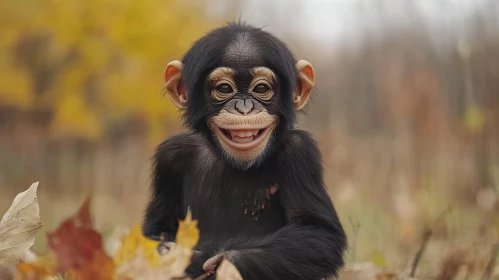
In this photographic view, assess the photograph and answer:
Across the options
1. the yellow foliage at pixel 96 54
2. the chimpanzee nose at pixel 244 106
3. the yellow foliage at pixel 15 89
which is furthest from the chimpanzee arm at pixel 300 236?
the yellow foliage at pixel 15 89

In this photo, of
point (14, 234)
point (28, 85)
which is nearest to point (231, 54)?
point (14, 234)

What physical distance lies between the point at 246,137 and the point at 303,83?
0.56 m

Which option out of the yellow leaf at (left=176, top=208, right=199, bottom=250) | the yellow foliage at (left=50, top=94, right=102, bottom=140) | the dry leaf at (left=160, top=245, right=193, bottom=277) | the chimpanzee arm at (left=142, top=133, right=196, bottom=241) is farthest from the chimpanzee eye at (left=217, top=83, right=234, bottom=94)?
the yellow foliage at (left=50, top=94, right=102, bottom=140)

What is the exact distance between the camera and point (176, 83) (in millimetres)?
3980

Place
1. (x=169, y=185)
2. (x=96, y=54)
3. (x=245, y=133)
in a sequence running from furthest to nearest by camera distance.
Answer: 1. (x=96, y=54)
2. (x=169, y=185)
3. (x=245, y=133)

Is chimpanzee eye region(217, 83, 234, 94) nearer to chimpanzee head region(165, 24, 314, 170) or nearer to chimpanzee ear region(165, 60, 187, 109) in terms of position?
chimpanzee head region(165, 24, 314, 170)

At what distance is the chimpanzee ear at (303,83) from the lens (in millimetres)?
3916

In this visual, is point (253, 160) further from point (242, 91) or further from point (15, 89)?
point (15, 89)

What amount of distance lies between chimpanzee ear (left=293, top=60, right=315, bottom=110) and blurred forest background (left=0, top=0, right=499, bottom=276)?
397 inches

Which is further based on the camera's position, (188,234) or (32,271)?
(188,234)

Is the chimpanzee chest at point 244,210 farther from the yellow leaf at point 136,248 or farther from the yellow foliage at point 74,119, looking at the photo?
the yellow foliage at point 74,119

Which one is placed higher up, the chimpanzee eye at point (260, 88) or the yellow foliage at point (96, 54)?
the chimpanzee eye at point (260, 88)

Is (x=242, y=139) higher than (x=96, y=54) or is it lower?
higher

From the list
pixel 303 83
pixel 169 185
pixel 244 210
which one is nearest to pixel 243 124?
pixel 244 210
